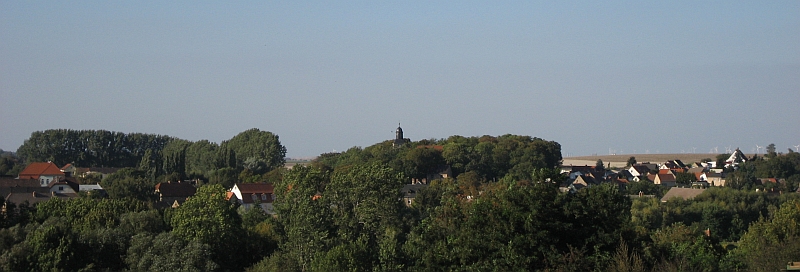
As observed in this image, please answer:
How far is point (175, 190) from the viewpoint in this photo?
231 feet

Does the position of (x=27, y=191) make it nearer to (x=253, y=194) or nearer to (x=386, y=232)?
(x=253, y=194)

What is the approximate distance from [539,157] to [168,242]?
58503 millimetres

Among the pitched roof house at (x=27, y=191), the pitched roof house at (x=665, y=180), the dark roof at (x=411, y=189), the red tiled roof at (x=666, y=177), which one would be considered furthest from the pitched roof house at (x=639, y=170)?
the pitched roof house at (x=27, y=191)

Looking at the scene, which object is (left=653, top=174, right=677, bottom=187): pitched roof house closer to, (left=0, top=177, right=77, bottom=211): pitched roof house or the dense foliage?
the dense foliage

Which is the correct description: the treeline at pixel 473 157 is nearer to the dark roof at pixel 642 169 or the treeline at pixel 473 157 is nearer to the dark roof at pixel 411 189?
the dark roof at pixel 411 189

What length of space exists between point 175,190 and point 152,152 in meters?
49.5

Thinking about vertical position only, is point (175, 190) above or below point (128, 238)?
above

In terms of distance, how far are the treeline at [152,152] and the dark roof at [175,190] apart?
14.5 meters

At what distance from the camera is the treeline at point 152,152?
303 ft

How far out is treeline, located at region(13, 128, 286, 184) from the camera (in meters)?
92.4

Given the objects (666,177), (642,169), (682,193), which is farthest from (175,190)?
(642,169)

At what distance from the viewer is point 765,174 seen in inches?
3954

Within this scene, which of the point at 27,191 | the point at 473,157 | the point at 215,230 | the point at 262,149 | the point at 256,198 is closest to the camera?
the point at 215,230

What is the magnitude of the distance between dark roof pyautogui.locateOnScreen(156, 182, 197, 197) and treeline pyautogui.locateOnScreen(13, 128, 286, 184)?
47.6 feet
